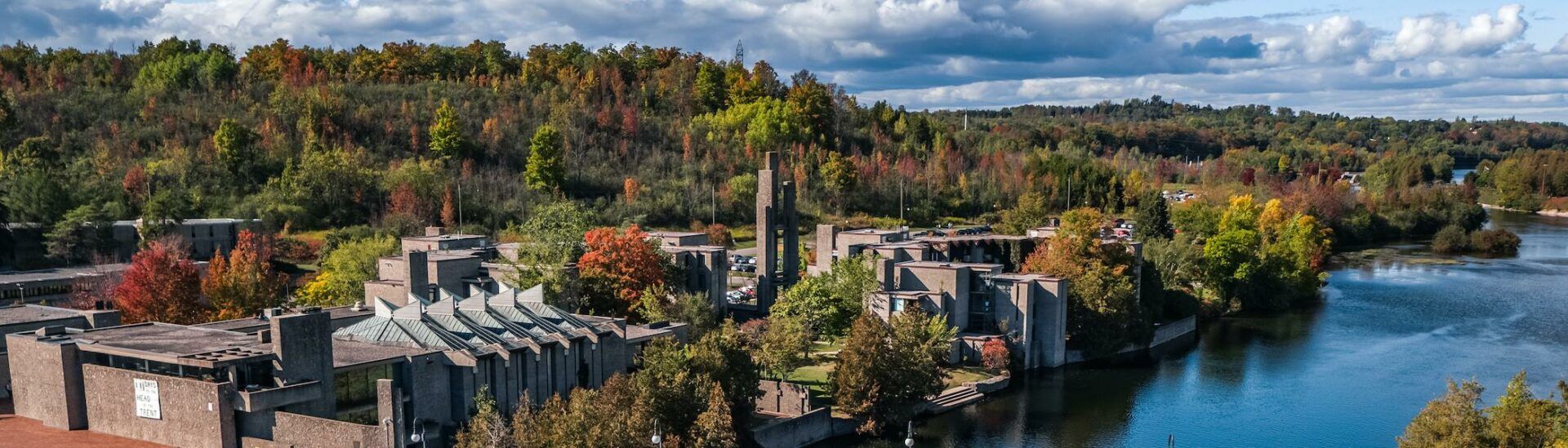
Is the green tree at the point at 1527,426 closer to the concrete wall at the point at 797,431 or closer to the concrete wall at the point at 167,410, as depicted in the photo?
the concrete wall at the point at 797,431

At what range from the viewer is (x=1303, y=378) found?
48.9m

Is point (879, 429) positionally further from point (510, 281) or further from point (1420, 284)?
point (1420, 284)

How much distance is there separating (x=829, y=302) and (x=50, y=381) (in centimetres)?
2902

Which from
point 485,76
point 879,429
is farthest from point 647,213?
point 879,429

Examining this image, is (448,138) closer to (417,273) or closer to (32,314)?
(417,273)

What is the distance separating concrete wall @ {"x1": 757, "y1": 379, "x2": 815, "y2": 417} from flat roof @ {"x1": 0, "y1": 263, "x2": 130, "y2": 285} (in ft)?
114

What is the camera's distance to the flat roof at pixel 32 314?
3709 cm

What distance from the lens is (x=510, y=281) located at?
47688 mm

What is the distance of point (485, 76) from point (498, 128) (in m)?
15.8

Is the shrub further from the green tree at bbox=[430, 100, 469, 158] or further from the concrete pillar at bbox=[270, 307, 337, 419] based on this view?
the green tree at bbox=[430, 100, 469, 158]

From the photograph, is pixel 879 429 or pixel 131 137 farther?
pixel 131 137

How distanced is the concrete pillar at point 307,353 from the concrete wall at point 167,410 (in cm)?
149

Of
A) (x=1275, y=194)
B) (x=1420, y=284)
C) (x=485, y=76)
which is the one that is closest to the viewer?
(x=1420, y=284)

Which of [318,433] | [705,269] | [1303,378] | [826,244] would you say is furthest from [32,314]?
[1303,378]
